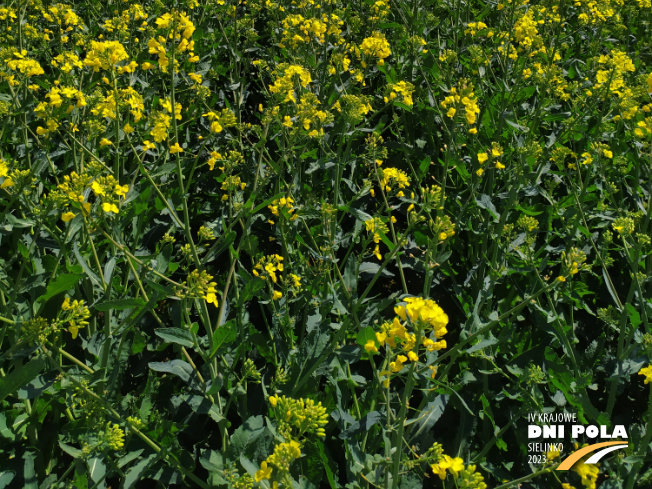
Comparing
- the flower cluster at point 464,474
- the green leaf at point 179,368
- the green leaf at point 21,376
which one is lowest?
the flower cluster at point 464,474

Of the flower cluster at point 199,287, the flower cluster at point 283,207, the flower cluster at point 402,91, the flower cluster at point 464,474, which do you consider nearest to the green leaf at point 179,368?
the flower cluster at point 199,287

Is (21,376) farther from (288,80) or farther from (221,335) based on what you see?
(288,80)

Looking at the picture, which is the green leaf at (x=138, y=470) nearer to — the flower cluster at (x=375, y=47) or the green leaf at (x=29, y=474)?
the green leaf at (x=29, y=474)

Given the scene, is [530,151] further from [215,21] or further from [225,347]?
[215,21]

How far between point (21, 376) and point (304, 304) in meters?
1.26

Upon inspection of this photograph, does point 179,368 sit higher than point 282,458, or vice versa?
point 282,458

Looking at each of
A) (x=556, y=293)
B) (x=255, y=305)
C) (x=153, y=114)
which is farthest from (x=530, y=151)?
(x=153, y=114)

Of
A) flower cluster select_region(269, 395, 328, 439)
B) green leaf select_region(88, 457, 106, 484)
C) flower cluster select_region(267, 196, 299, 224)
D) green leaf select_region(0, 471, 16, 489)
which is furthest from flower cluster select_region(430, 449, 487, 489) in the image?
green leaf select_region(0, 471, 16, 489)

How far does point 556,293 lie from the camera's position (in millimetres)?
2734

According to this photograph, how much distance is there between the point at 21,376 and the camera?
180 cm

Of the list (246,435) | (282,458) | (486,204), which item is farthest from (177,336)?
(486,204)

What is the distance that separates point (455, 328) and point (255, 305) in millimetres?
1102

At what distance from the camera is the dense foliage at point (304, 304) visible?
1.97 meters

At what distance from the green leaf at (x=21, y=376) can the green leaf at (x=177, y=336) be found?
0.38 m
